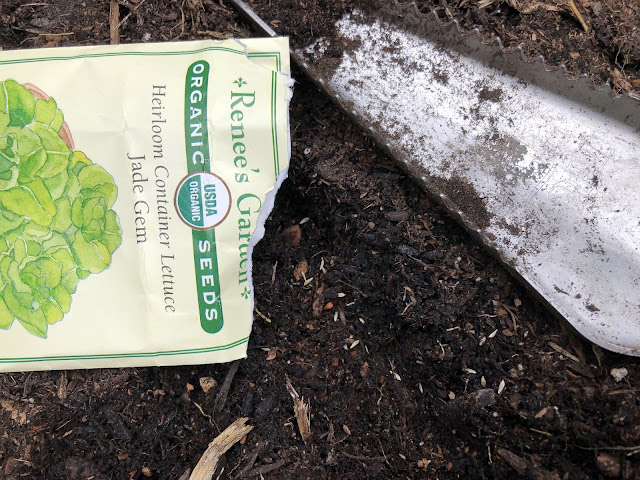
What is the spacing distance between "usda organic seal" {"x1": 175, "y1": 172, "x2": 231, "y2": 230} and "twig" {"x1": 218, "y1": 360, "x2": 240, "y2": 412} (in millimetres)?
285

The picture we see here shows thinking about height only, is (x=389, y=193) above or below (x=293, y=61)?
below

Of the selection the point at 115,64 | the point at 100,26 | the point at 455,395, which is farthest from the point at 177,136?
the point at 455,395

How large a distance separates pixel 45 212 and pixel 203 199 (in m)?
0.32

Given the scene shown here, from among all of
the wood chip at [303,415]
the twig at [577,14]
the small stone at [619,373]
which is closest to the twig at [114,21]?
the wood chip at [303,415]

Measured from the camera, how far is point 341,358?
2.81 ft

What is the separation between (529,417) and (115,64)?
102cm

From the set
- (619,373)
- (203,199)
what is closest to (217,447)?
(203,199)

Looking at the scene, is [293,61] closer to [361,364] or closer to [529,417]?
[361,364]

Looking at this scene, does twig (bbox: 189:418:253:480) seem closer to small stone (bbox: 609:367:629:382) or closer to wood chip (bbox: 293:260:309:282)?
wood chip (bbox: 293:260:309:282)

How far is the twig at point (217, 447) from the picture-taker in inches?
32.3

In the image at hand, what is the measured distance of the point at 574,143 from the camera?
81 centimetres

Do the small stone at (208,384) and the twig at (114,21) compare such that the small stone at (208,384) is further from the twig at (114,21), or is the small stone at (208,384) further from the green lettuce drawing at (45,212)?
the twig at (114,21)

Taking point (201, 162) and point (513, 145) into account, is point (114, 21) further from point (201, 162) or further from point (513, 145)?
point (513, 145)

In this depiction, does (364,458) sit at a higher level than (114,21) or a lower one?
lower
